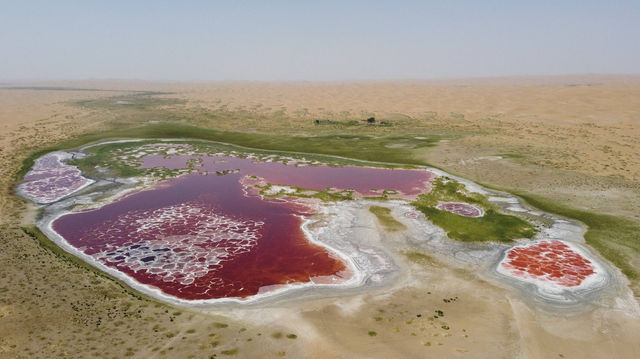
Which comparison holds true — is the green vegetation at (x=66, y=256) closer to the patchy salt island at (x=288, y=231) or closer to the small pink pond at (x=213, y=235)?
the patchy salt island at (x=288, y=231)

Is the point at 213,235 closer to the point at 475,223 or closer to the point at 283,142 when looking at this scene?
the point at 475,223

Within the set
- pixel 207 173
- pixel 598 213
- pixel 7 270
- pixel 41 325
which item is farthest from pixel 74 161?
pixel 598 213

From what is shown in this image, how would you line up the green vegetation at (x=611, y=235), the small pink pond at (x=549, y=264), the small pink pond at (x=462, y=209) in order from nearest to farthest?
the small pink pond at (x=549, y=264) → the green vegetation at (x=611, y=235) → the small pink pond at (x=462, y=209)

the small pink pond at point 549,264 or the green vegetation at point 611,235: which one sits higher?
the green vegetation at point 611,235

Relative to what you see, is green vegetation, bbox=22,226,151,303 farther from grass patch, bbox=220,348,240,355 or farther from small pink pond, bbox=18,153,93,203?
small pink pond, bbox=18,153,93,203

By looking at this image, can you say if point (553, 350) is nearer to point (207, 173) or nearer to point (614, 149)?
point (207, 173)

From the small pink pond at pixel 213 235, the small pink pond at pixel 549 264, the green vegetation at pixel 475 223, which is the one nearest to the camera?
the small pink pond at pixel 549 264

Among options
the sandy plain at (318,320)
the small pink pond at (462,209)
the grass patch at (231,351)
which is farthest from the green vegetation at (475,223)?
the grass patch at (231,351)
